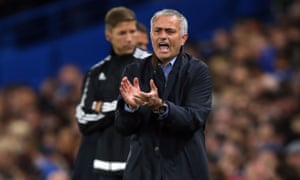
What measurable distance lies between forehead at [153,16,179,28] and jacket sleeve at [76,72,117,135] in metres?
1.12

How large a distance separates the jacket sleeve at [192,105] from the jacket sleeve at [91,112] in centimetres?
103

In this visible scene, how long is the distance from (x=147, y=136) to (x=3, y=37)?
38.2 feet

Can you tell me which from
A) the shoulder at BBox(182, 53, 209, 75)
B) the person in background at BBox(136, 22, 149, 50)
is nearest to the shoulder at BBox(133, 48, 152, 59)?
the person in background at BBox(136, 22, 149, 50)

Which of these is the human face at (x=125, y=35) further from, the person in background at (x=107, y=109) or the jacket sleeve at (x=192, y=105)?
the jacket sleeve at (x=192, y=105)

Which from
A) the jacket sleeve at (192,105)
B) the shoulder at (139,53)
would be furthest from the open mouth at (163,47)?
the shoulder at (139,53)

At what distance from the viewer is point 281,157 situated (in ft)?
35.6

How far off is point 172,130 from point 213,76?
7.14 m

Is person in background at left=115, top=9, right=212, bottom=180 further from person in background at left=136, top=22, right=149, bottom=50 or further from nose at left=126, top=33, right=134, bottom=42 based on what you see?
person in background at left=136, top=22, right=149, bottom=50

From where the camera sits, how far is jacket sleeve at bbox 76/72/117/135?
26.3 ft

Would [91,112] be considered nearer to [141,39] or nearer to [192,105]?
[141,39]

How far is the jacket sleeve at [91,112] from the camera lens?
26.3 ft

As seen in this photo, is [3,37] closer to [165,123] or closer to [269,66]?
[269,66]

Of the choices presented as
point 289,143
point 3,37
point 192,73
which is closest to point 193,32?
point 3,37

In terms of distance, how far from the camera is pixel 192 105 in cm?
699
